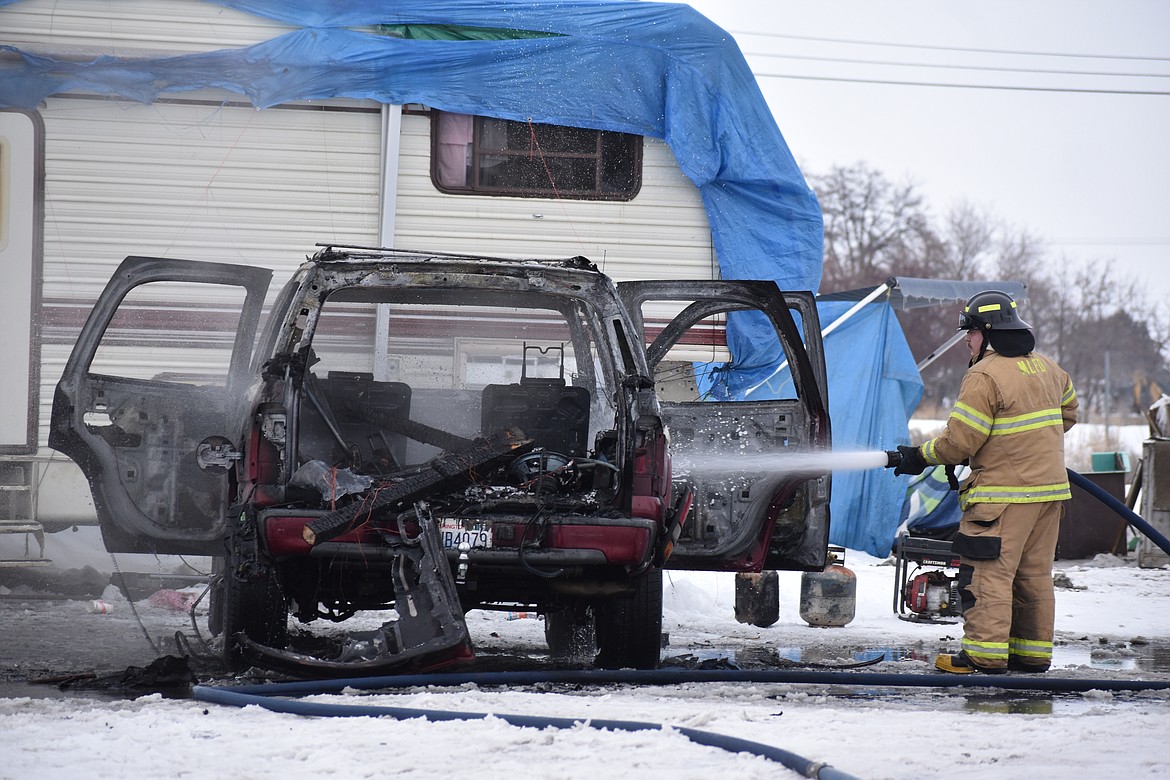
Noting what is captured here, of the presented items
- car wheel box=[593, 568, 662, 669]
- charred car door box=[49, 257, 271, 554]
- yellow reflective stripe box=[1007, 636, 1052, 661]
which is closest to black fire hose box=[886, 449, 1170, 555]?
yellow reflective stripe box=[1007, 636, 1052, 661]

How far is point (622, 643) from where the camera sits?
5895mm

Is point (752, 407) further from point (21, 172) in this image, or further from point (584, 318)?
point (21, 172)

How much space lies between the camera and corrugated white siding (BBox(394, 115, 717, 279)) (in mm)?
9461

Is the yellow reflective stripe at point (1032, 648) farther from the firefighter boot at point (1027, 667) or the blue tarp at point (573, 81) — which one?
the blue tarp at point (573, 81)

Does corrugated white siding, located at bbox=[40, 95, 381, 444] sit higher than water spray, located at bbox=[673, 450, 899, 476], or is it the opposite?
corrugated white siding, located at bbox=[40, 95, 381, 444]

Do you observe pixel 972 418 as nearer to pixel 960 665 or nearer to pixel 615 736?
pixel 960 665

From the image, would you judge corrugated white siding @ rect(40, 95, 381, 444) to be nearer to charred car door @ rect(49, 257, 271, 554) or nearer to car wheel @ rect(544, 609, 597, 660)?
charred car door @ rect(49, 257, 271, 554)

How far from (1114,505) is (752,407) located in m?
1.93

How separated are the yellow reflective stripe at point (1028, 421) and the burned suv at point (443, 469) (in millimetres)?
855

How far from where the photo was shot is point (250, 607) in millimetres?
5449

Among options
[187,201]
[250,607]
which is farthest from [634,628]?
[187,201]

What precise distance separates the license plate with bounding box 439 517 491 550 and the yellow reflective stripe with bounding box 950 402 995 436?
2.38 meters

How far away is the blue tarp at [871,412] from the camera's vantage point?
11906mm

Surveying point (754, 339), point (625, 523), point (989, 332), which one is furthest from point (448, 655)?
point (754, 339)
